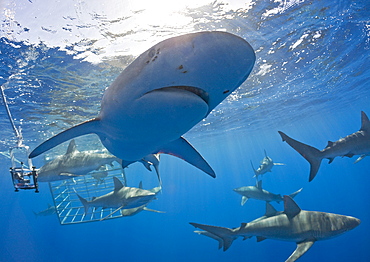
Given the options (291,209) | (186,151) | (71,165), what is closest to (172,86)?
(186,151)

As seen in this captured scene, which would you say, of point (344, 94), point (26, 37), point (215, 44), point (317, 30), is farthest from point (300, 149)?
point (344, 94)

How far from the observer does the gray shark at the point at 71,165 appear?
7695mm

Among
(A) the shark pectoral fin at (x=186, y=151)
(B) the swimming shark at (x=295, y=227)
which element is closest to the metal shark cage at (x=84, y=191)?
(A) the shark pectoral fin at (x=186, y=151)

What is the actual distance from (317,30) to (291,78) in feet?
20.8

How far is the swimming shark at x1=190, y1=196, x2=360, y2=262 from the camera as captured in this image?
595 centimetres

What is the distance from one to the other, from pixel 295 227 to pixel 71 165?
7690 millimetres

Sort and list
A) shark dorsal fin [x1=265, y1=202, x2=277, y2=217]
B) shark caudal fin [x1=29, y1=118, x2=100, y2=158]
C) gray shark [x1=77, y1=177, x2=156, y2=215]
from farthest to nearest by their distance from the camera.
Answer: gray shark [x1=77, y1=177, x2=156, y2=215]
shark dorsal fin [x1=265, y1=202, x2=277, y2=217]
shark caudal fin [x1=29, y1=118, x2=100, y2=158]

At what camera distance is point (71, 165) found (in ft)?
26.2

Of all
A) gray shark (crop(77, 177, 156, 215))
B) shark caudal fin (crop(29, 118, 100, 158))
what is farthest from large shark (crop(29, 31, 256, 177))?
gray shark (crop(77, 177, 156, 215))

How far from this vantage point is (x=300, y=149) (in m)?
6.19

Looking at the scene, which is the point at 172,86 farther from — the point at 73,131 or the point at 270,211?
the point at 270,211

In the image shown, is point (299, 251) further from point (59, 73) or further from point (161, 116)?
point (59, 73)

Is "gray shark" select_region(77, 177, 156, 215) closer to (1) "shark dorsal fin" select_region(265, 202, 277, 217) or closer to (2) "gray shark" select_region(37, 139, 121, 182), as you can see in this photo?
(2) "gray shark" select_region(37, 139, 121, 182)

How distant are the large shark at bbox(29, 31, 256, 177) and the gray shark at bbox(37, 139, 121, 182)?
519 cm
